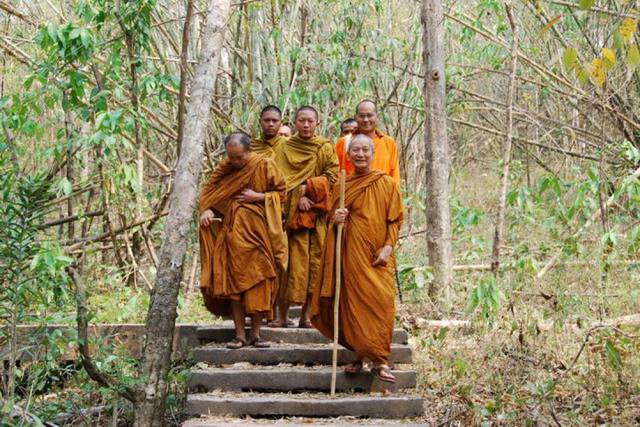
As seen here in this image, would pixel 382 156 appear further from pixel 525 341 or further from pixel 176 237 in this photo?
pixel 176 237

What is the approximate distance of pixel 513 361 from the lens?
688cm

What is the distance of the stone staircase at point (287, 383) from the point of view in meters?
5.98

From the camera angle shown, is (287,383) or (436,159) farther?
(436,159)

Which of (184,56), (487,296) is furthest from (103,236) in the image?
(487,296)

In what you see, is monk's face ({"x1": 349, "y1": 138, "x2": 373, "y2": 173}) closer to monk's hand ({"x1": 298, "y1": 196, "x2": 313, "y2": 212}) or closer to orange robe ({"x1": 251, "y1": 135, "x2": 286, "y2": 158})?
monk's hand ({"x1": 298, "y1": 196, "x2": 313, "y2": 212})

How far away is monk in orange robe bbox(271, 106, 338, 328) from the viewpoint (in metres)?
7.05

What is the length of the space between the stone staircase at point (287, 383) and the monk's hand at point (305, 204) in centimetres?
99

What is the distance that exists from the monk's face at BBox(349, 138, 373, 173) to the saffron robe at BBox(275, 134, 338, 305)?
805 mm

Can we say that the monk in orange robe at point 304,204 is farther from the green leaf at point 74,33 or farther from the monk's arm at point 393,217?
the green leaf at point 74,33

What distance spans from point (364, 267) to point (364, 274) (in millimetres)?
50

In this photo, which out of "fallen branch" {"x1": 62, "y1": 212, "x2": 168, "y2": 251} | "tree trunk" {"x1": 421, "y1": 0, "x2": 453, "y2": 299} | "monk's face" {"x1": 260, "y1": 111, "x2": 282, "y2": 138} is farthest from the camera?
"fallen branch" {"x1": 62, "y1": 212, "x2": 168, "y2": 251}

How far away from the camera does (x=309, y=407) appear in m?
5.98

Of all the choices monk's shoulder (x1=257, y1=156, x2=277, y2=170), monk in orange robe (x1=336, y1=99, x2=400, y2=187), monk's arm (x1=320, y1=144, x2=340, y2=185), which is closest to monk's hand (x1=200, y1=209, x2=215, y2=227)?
monk's shoulder (x1=257, y1=156, x2=277, y2=170)

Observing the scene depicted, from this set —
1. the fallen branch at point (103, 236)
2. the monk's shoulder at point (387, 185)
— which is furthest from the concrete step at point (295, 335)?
the fallen branch at point (103, 236)
